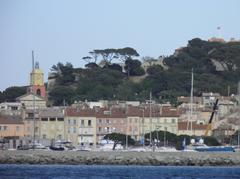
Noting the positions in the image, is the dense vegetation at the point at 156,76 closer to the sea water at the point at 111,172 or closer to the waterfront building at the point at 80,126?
the waterfront building at the point at 80,126

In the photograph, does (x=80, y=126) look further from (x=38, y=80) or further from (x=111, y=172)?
(x=111, y=172)

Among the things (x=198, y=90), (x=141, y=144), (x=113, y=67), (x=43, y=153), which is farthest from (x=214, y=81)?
(x=43, y=153)

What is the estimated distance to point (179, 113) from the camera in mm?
116812

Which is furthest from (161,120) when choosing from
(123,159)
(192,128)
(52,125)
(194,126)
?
(123,159)

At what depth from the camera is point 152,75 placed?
147250 mm

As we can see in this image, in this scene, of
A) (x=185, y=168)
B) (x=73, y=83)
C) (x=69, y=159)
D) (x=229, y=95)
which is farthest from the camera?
(x=73, y=83)

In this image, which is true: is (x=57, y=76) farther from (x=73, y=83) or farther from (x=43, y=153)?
(x=43, y=153)

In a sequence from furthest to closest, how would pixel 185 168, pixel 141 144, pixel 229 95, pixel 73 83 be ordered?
pixel 73 83 < pixel 229 95 < pixel 141 144 < pixel 185 168

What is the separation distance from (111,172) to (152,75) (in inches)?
3245

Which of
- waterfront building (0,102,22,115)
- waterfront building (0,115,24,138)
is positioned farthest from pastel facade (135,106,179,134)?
waterfront building (0,102,22,115)

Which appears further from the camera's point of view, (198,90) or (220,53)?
(220,53)

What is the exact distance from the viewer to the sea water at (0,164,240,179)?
6041cm

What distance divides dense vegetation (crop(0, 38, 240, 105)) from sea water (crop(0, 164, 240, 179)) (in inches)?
2547

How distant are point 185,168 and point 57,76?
262 feet
